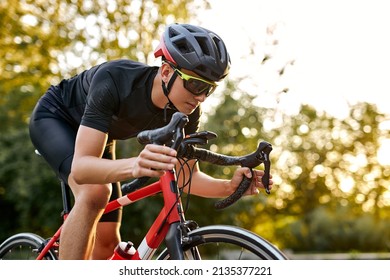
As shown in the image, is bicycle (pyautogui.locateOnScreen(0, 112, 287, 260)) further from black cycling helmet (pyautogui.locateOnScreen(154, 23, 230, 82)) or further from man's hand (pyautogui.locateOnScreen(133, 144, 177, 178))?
black cycling helmet (pyautogui.locateOnScreen(154, 23, 230, 82))

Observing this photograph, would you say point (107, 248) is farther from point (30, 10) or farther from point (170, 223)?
point (30, 10)

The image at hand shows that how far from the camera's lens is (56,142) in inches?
144

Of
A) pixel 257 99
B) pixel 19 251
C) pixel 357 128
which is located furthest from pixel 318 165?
pixel 19 251

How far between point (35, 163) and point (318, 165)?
15.3m

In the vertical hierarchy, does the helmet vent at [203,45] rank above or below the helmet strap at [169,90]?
above

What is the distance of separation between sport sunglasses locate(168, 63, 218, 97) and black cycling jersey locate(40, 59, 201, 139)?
8.6 inches

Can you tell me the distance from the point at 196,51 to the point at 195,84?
160mm

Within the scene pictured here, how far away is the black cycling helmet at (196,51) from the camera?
3.21m

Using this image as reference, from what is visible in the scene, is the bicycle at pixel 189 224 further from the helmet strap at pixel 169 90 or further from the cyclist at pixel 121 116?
the helmet strap at pixel 169 90

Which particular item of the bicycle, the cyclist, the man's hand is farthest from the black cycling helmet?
the man's hand

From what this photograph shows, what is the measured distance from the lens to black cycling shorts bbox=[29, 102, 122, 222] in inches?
140

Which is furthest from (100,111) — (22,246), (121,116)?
(22,246)

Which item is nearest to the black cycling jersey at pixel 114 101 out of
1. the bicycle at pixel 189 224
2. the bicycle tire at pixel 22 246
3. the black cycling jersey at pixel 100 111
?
the black cycling jersey at pixel 100 111

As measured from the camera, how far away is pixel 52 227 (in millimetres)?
14828
